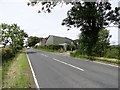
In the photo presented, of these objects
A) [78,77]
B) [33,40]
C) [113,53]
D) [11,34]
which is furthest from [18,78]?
[33,40]

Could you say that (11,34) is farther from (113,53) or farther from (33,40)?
(33,40)

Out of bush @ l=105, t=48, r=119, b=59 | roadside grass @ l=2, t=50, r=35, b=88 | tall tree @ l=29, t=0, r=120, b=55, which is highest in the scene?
tall tree @ l=29, t=0, r=120, b=55

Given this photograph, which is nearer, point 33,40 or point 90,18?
point 90,18

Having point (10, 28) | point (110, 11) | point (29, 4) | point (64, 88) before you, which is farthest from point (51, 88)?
point (10, 28)

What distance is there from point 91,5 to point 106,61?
31.6 feet

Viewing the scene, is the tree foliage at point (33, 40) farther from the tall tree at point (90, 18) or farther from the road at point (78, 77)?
the road at point (78, 77)

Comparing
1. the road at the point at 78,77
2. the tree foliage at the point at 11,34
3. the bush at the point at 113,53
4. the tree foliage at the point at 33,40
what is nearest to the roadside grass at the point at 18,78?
the road at the point at 78,77

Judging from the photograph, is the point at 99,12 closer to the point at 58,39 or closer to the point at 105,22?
the point at 105,22

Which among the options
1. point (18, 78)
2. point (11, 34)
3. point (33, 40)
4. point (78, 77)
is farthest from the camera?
point (33, 40)

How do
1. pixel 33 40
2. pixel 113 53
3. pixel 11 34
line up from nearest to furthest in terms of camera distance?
pixel 113 53 → pixel 11 34 → pixel 33 40

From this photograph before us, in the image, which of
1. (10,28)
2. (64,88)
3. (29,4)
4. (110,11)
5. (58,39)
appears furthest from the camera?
(58,39)

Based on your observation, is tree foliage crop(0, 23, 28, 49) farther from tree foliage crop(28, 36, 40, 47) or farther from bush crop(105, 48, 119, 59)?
tree foliage crop(28, 36, 40, 47)

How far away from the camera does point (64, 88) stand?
36.7 ft

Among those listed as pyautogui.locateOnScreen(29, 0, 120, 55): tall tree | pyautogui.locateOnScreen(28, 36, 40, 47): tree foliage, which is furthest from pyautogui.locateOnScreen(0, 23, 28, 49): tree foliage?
pyautogui.locateOnScreen(28, 36, 40, 47): tree foliage
